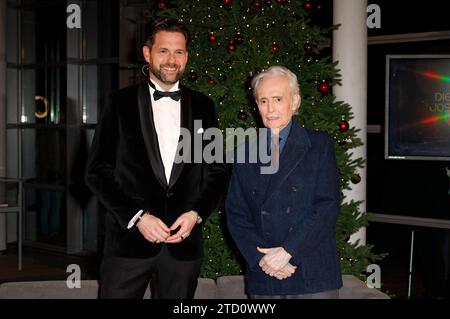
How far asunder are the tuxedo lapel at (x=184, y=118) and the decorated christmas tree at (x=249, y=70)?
4.59ft

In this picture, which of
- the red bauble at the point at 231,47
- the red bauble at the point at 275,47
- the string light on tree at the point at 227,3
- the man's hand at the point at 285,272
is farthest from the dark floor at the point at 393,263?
the man's hand at the point at 285,272

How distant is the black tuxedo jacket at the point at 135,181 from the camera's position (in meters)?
2.56

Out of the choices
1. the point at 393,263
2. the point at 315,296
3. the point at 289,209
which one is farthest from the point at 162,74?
the point at 393,263

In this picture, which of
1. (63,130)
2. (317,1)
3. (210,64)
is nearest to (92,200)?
(63,130)

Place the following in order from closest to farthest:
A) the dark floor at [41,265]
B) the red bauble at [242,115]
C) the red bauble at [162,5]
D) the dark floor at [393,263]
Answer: the red bauble at [242,115] → the red bauble at [162,5] → the dark floor at [393,263] → the dark floor at [41,265]

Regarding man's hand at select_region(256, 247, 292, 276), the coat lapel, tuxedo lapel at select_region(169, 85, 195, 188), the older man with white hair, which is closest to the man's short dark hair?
tuxedo lapel at select_region(169, 85, 195, 188)

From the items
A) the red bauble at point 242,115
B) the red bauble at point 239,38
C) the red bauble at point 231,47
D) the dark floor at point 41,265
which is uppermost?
the red bauble at point 239,38

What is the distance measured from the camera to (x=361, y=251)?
Answer: 4.33m

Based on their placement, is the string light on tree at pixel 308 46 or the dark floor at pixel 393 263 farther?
the dark floor at pixel 393 263

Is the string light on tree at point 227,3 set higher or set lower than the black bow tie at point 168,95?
higher

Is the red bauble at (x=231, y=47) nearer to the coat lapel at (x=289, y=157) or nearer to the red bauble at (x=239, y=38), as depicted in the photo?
the red bauble at (x=239, y=38)

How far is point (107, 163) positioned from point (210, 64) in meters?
1.90

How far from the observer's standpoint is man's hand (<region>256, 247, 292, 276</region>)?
2.42m

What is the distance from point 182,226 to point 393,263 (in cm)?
520
